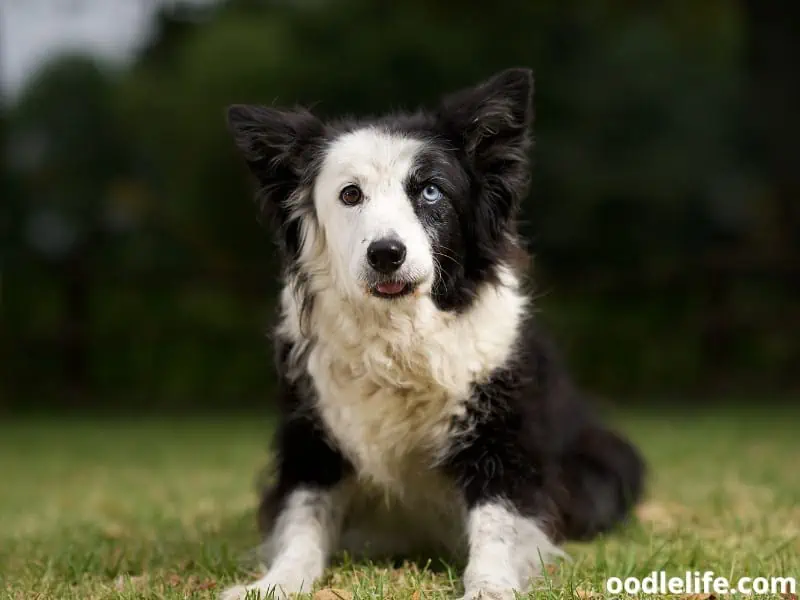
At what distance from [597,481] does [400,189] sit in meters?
1.82

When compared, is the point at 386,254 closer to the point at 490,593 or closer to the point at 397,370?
the point at 397,370

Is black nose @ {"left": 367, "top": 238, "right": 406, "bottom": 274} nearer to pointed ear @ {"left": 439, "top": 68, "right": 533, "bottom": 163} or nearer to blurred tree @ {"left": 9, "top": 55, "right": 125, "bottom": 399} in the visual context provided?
pointed ear @ {"left": 439, "top": 68, "right": 533, "bottom": 163}

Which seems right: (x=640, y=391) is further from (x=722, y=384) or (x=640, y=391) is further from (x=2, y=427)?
(x=2, y=427)

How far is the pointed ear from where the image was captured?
3775 millimetres

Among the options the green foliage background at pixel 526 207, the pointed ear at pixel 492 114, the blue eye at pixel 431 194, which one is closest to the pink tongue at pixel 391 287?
the blue eye at pixel 431 194

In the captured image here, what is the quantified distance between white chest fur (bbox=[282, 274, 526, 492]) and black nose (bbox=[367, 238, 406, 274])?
0.25 meters

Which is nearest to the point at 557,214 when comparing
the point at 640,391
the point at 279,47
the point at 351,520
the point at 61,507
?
the point at 640,391

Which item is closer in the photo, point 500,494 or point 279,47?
point 500,494

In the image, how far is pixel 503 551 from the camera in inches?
139

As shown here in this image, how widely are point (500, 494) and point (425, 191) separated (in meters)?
1.13

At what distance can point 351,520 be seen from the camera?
4.08m

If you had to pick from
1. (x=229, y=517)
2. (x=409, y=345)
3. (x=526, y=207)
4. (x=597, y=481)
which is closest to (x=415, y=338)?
(x=409, y=345)

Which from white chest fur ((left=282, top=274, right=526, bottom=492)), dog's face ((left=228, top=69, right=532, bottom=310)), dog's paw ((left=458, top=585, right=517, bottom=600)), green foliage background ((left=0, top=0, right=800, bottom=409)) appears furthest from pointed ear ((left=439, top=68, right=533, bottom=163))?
green foliage background ((left=0, top=0, right=800, bottom=409))

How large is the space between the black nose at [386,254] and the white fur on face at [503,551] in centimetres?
94
